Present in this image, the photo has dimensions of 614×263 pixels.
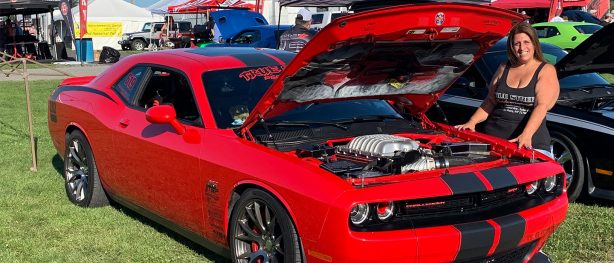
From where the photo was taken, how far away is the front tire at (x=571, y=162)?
555 cm

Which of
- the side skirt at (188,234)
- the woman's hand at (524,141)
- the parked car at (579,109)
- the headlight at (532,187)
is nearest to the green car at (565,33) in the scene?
the parked car at (579,109)

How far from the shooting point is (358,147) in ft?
12.8

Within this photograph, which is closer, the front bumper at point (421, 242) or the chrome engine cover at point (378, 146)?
the front bumper at point (421, 242)

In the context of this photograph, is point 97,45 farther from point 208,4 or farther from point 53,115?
point 53,115

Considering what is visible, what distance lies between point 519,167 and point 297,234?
128cm

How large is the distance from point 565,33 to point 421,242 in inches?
759

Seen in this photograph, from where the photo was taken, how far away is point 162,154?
4.30 metres

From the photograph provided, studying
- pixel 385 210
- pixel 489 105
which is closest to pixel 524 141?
pixel 489 105

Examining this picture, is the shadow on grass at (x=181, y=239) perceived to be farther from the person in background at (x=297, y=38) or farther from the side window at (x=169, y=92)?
the person in background at (x=297, y=38)

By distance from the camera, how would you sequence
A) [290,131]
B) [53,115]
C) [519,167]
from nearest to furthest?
[519,167] → [290,131] → [53,115]

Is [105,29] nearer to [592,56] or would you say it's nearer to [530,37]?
[592,56]

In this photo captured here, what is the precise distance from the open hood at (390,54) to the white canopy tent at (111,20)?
3560cm

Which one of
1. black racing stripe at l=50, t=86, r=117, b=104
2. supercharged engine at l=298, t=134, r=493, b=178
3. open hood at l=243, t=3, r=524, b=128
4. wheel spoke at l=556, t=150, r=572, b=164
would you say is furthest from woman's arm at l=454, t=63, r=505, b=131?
black racing stripe at l=50, t=86, r=117, b=104

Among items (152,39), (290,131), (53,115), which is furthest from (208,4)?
(290,131)
